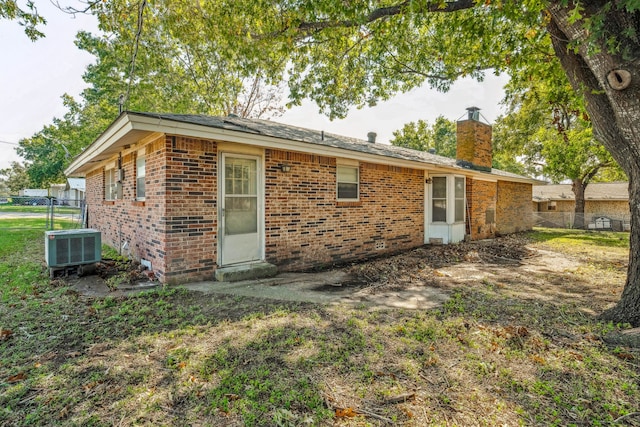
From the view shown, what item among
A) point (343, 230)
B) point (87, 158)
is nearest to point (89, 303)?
point (343, 230)

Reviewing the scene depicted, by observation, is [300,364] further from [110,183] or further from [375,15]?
[110,183]

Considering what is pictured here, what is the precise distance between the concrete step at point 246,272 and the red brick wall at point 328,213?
318 millimetres

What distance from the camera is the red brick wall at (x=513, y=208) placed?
1416 centimetres

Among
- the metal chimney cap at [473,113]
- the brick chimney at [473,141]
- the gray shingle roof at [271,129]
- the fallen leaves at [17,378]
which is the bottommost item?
the fallen leaves at [17,378]

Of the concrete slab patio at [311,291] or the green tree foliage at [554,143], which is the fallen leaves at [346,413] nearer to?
the concrete slab patio at [311,291]

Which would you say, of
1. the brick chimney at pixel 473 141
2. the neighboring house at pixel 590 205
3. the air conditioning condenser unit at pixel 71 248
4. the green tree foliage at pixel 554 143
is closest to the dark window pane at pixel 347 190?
the air conditioning condenser unit at pixel 71 248

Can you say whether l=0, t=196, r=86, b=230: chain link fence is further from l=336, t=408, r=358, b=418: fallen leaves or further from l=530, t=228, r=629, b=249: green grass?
l=530, t=228, r=629, b=249: green grass

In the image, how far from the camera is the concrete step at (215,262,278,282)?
5.62 m

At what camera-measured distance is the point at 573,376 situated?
266 cm

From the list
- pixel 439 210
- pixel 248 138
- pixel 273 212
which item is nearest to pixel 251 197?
pixel 273 212

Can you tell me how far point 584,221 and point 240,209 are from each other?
25.7 meters

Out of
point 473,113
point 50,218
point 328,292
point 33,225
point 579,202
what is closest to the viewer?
point 328,292

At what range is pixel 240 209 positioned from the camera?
20.0ft

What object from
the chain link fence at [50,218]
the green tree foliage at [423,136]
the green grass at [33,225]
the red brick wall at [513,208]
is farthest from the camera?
the green tree foliage at [423,136]
